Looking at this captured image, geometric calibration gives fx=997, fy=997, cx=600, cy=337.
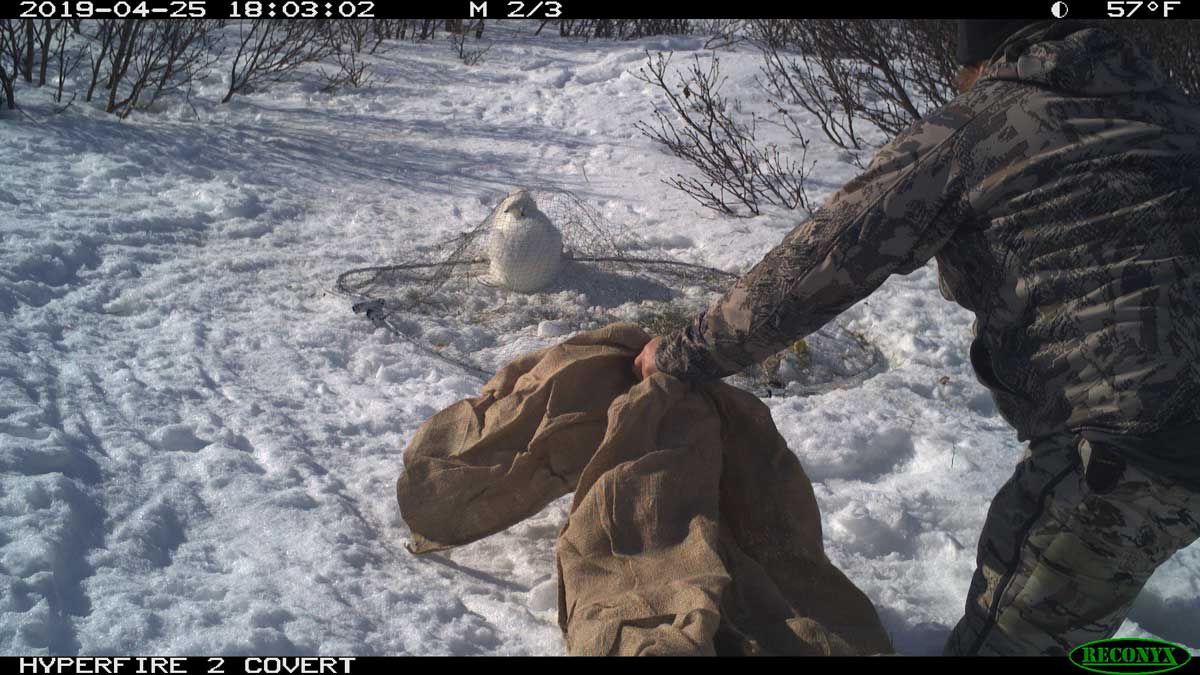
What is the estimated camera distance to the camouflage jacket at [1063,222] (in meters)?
1.88

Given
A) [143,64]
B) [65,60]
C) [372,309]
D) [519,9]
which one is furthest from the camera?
[519,9]

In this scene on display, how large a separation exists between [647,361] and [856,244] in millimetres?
698

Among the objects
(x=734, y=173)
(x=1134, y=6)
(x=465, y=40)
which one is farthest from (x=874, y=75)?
(x=465, y=40)

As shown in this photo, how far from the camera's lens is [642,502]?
2.26 m

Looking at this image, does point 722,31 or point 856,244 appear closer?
point 856,244

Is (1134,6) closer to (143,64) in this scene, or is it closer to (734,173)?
(734,173)

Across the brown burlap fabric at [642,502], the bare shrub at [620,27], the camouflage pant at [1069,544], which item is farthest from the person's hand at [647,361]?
the bare shrub at [620,27]

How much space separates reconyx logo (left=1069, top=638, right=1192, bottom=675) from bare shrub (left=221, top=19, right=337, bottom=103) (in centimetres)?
610

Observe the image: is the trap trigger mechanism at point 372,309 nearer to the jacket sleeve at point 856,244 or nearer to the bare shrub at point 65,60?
the jacket sleeve at point 856,244

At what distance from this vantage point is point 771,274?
83.8 inches

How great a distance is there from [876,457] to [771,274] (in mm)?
1502

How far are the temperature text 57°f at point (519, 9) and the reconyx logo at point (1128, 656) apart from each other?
7946 mm

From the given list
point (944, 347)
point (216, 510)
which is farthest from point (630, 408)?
point (944, 347)

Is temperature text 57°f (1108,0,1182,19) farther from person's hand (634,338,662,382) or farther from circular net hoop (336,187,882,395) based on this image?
person's hand (634,338,662,382)
